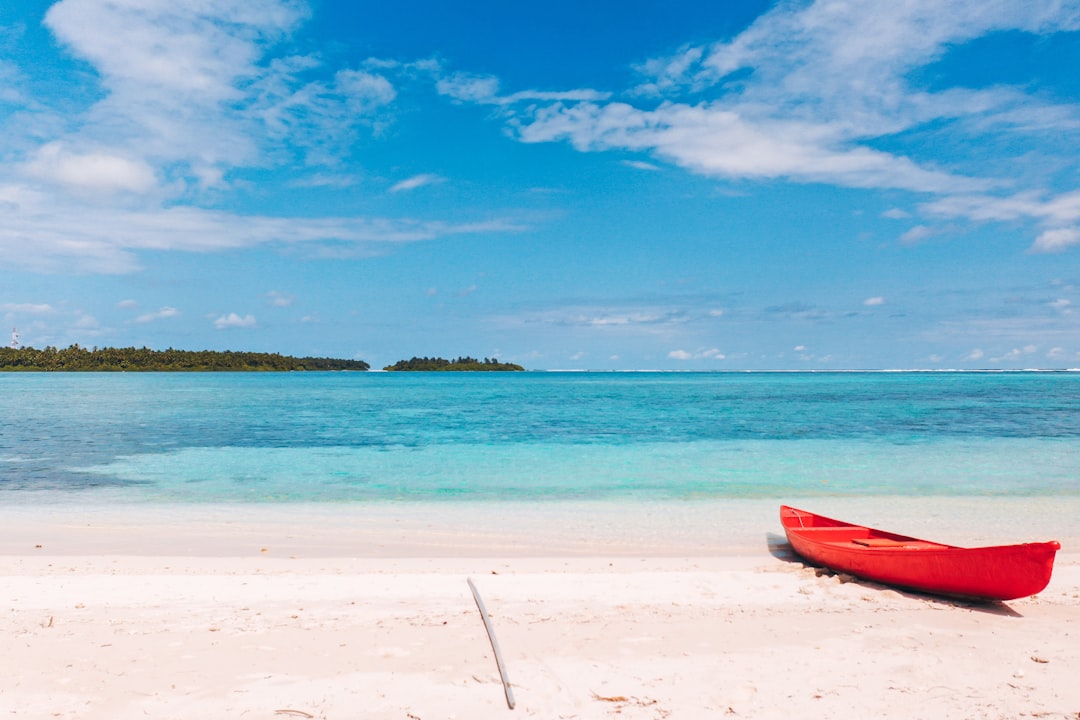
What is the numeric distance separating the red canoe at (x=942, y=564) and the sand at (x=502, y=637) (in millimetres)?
249

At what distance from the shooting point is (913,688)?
219 inches

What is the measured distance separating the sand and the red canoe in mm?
249

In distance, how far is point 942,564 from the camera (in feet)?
25.4

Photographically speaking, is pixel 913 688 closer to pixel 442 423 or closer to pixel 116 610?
pixel 116 610

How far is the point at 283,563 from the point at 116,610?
2.62 meters

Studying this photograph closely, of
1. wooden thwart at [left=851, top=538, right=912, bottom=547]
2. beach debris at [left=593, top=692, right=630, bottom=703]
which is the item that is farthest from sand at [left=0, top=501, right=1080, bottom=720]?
wooden thwart at [left=851, top=538, right=912, bottom=547]

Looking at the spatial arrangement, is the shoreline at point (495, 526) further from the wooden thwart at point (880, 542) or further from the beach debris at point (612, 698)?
the beach debris at point (612, 698)

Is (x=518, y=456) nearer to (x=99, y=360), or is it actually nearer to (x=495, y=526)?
(x=495, y=526)

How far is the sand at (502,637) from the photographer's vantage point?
5254mm

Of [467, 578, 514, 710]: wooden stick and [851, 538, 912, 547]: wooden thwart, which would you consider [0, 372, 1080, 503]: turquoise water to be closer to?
[851, 538, 912, 547]: wooden thwart

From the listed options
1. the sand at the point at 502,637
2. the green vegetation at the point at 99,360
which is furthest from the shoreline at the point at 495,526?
the green vegetation at the point at 99,360

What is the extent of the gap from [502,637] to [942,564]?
536 cm

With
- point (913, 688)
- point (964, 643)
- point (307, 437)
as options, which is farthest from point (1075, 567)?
point (307, 437)

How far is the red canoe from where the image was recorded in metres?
7.12
